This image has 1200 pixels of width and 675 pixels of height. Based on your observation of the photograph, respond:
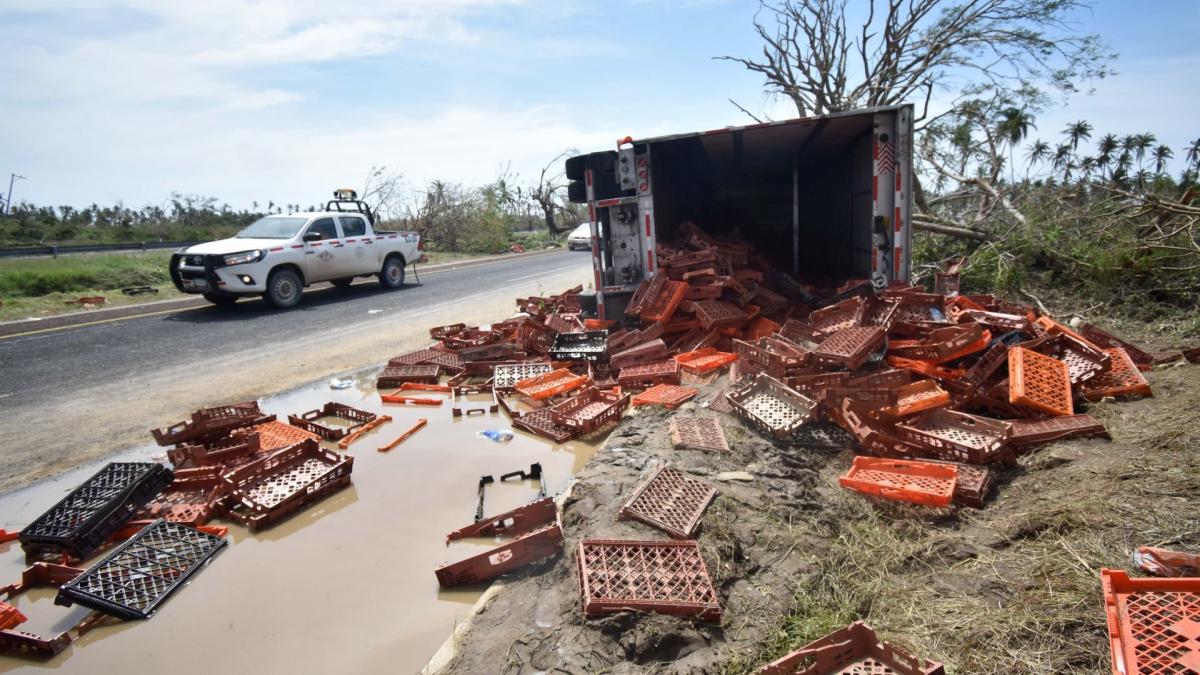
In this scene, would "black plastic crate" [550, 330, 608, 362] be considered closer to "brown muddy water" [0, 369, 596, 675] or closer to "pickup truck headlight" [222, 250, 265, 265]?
"brown muddy water" [0, 369, 596, 675]

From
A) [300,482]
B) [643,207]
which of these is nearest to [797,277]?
[643,207]

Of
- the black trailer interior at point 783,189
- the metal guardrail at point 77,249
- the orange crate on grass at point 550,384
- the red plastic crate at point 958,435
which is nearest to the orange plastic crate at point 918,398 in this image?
the red plastic crate at point 958,435

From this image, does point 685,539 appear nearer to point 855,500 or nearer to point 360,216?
point 855,500

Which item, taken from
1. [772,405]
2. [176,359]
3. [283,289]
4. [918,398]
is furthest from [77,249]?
[918,398]

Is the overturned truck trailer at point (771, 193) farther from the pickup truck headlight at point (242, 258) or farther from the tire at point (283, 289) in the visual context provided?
the tire at point (283, 289)

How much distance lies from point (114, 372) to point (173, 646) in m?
5.92

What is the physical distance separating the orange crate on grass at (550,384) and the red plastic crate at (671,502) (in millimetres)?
2381

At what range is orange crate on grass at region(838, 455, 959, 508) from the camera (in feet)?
10.3

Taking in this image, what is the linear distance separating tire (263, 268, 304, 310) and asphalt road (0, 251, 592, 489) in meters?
0.24

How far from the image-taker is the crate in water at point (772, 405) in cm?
405

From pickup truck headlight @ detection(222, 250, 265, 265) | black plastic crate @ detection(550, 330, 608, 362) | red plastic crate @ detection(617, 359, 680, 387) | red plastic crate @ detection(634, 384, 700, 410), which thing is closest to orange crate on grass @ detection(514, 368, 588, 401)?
black plastic crate @ detection(550, 330, 608, 362)

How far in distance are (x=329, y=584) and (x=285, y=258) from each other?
9888 millimetres

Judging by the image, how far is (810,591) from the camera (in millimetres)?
2572

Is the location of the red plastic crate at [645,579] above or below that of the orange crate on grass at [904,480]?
above
